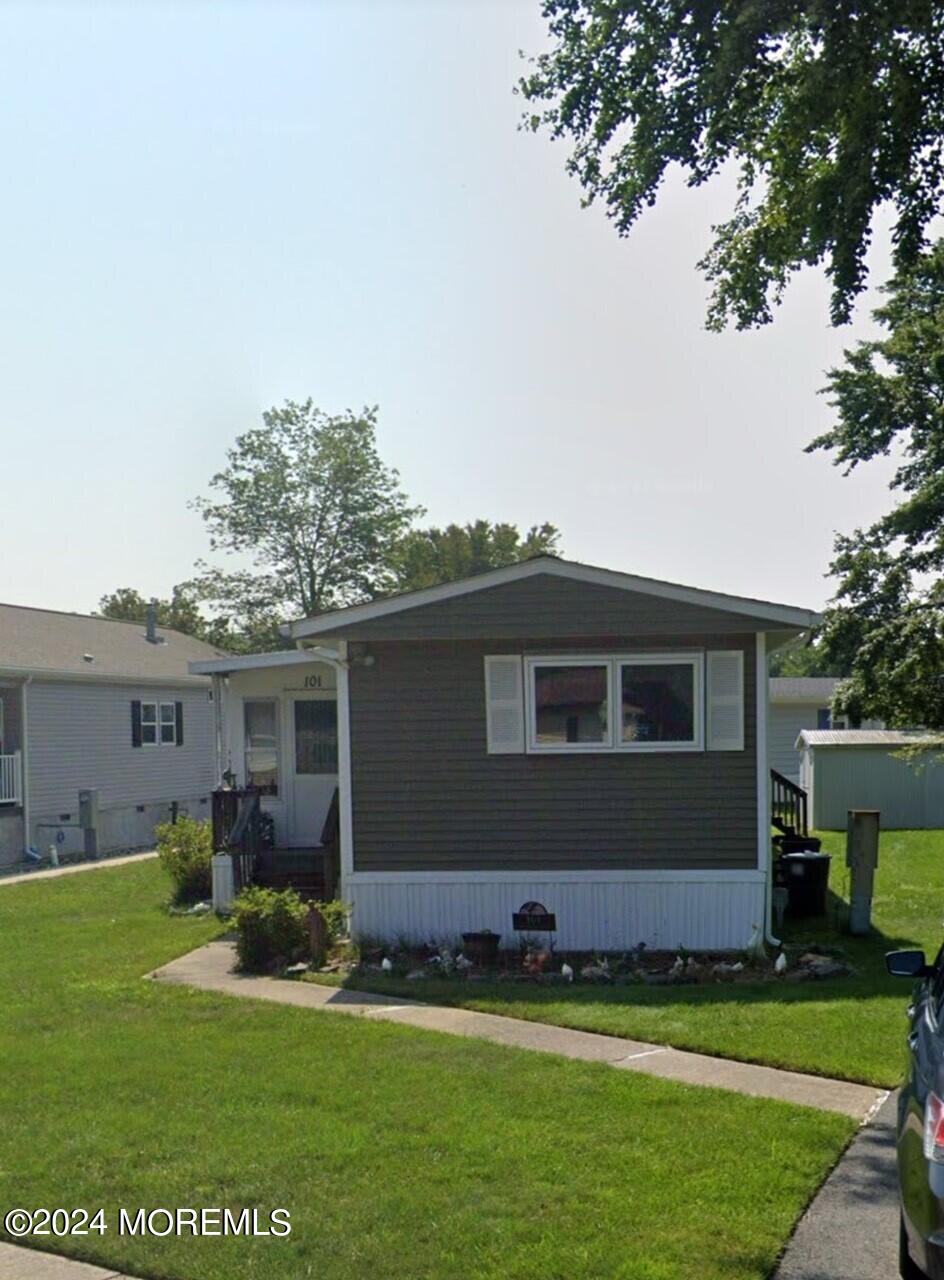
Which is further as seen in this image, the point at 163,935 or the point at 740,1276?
the point at 163,935

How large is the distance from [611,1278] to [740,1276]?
462mm

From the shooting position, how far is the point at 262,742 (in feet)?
51.3

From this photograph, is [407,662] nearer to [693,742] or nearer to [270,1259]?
[693,742]

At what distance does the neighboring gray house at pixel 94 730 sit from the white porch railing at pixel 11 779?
0.02 meters

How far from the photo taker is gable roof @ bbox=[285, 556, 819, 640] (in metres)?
11.3

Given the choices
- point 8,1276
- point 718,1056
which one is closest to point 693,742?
point 718,1056

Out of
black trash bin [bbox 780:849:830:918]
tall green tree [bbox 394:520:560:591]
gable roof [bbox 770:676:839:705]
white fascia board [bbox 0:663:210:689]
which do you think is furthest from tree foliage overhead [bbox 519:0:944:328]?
tall green tree [bbox 394:520:560:591]

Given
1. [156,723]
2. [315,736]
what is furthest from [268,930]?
[156,723]

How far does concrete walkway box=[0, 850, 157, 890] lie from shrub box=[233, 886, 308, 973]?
28.1 ft

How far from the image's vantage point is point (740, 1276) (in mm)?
4523

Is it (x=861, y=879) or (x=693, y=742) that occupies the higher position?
(x=693, y=742)

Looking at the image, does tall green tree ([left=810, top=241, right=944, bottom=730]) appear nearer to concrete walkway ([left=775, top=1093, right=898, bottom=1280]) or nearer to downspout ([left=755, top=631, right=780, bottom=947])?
downspout ([left=755, top=631, right=780, bottom=947])

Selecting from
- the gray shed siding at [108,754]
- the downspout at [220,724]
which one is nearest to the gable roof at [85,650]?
the gray shed siding at [108,754]

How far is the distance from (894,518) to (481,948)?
13027mm
